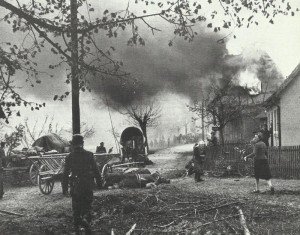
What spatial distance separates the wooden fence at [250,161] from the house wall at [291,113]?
18.3ft

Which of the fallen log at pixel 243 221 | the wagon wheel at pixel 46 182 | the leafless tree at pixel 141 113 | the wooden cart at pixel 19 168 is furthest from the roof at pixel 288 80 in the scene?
the leafless tree at pixel 141 113

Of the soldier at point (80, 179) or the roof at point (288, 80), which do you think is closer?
the soldier at point (80, 179)

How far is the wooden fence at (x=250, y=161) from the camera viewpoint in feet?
59.1

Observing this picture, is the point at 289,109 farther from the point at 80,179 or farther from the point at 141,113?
the point at 141,113

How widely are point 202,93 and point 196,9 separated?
3076 cm

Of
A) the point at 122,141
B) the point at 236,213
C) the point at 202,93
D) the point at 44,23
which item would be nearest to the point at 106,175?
the point at 236,213

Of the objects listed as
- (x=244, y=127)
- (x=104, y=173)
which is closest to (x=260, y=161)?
(x=104, y=173)

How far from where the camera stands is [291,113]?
995 inches

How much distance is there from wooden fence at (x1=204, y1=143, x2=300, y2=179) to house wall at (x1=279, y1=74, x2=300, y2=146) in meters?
5.56

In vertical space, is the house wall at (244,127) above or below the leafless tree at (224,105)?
below

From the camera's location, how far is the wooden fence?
18.0 m

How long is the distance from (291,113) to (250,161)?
23.8 feet

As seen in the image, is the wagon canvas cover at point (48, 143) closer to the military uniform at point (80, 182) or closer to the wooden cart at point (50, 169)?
the wooden cart at point (50, 169)

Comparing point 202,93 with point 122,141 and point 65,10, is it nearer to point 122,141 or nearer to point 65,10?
point 122,141
